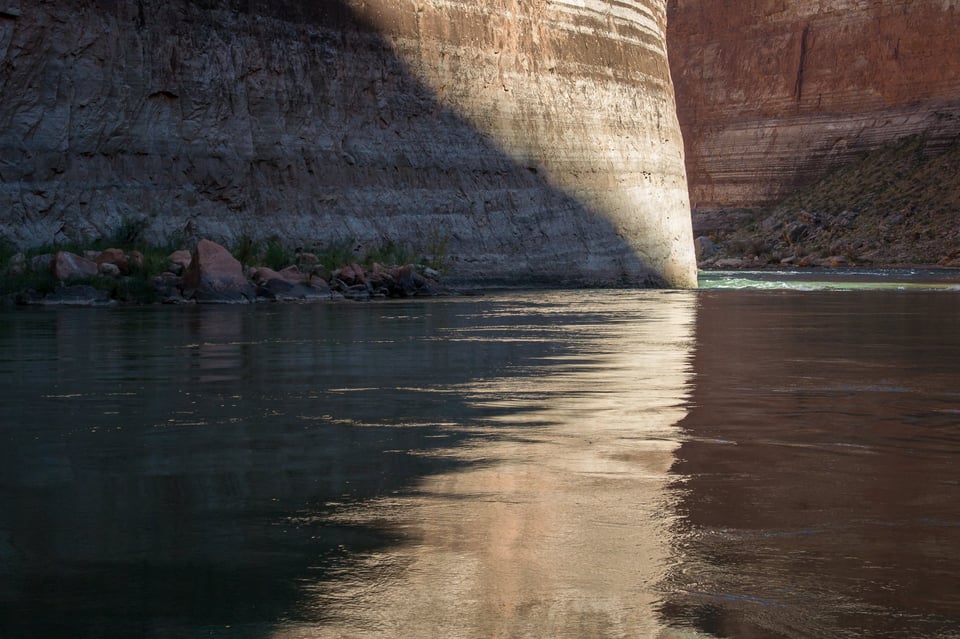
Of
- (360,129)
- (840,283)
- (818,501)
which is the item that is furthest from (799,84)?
(818,501)

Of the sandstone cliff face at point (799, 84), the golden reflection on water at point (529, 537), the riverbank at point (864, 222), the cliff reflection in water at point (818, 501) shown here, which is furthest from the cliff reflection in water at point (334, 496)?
the sandstone cliff face at point (799, 84)

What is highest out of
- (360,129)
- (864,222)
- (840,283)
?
(360,129)

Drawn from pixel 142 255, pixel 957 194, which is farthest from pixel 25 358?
pixel 957 194

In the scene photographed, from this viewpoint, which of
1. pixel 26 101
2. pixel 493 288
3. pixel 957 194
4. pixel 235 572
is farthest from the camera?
pixel 957 194

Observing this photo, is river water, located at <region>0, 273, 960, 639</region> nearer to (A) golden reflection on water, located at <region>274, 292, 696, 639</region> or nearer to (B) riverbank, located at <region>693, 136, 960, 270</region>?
(A) golden reflection on water, located at <region>274, 292, 696, 639</region>

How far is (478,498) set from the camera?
4.86m

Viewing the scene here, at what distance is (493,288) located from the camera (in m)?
33.8

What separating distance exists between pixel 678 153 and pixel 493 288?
1096 centimetres

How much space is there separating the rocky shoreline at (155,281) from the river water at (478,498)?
12019 mm

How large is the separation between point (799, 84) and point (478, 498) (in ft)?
306

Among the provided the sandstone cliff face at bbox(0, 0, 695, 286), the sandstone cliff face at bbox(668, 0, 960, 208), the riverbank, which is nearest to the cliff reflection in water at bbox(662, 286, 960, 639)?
the sandstone cliff face at bbox(0, 0, 695, 286)

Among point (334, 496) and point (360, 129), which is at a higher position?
point (360, 129)

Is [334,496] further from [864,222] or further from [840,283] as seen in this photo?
[864,222]

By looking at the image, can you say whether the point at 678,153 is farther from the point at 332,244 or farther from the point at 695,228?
the point at 695,228
